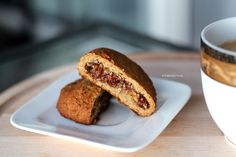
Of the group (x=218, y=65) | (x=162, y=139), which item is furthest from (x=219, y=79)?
(x=162, y=139)

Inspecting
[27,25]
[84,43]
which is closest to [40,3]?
[27,25]

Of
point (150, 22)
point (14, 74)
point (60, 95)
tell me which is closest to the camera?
point (60, 95)

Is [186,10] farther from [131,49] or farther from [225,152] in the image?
[225,152]

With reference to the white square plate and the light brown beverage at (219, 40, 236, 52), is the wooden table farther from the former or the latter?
the light brown beverage at (219, 40, 236, 52)

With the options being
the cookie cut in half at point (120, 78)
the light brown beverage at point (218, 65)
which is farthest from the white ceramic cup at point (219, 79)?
the cookie cut in half at point (120, 78)

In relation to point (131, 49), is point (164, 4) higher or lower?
higher

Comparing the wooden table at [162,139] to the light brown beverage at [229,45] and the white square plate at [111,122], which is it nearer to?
the white square plate at [111,122]

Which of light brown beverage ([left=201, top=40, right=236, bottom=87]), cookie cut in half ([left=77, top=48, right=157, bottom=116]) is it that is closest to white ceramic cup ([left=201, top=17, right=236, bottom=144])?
light brown beverage ([left=201, top=40, right=236, bottom=87])
